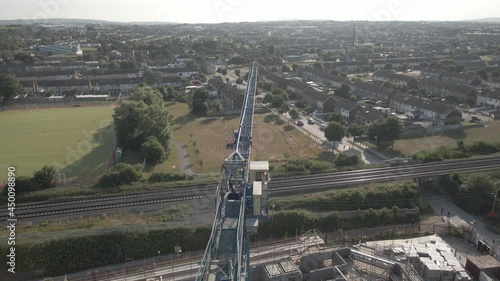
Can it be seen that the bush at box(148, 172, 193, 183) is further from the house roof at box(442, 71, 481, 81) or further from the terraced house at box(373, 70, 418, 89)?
the house roof at box(442, 71, 481, 81)

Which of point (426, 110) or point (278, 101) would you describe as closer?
point (426, 110)

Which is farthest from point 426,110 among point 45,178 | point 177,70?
point 177,70

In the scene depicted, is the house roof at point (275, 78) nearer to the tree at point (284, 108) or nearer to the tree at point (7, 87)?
the tree at point (284, 108)

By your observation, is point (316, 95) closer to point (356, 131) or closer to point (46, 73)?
point (356, 131)

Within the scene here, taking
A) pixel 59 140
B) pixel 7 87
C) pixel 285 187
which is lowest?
pixel 285 187

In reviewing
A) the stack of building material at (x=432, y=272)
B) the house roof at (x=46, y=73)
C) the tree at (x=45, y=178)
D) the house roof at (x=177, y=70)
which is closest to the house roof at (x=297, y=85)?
the house roof at (x=177, y=70)

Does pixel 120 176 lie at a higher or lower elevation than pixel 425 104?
lower

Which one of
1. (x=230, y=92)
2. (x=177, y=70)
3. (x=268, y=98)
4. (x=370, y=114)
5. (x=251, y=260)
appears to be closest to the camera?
(x=251, y=260)

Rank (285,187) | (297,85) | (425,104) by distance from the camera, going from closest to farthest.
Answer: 1. (285,187)
2. (425,104)
3. (297,85)
